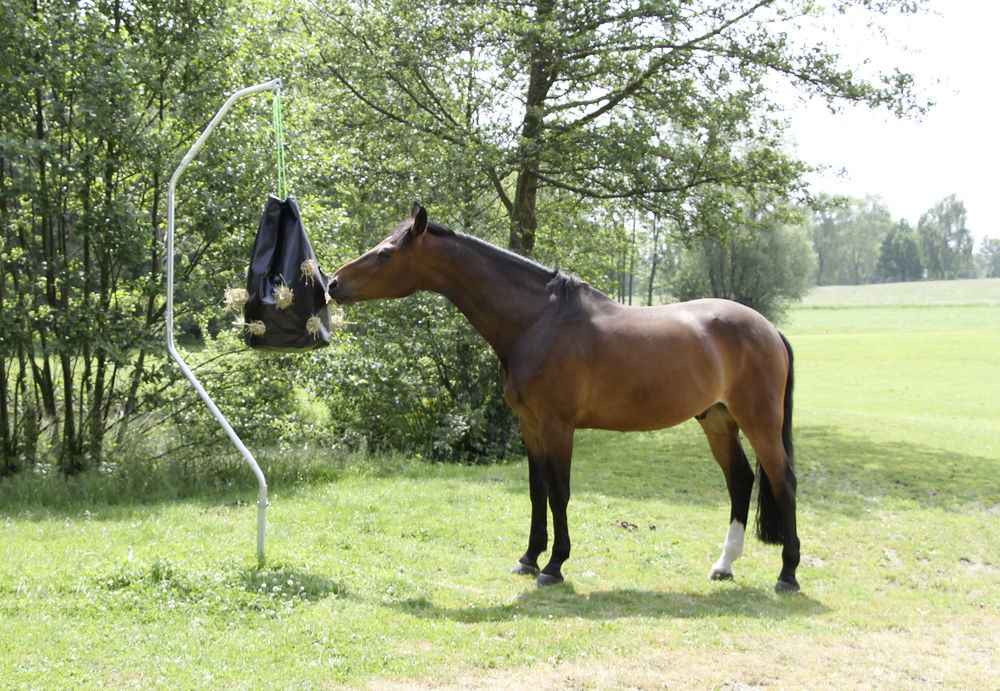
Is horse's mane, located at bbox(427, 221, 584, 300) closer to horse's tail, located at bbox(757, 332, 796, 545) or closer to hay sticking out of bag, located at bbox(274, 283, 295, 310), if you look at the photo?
hay sticking out of bag, located at bbox(274, 283, 295, 310)

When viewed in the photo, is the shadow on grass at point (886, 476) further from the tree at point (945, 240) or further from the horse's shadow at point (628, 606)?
the tree at point (945, 240)

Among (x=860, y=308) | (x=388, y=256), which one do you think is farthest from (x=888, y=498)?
(x=860, y=308)

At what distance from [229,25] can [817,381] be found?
24551 millimetres

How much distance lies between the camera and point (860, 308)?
227ft

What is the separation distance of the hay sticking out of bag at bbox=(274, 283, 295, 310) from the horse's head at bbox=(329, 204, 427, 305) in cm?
43

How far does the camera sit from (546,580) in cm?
600

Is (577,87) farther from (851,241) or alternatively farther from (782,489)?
(851,241)

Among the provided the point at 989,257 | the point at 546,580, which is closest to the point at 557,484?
the point at 546,580

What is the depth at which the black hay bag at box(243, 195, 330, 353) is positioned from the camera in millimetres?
5449

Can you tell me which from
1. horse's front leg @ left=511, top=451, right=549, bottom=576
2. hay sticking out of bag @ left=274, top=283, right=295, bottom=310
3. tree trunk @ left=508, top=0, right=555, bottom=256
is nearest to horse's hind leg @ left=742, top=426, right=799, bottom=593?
horse's front leg @ left=511, top=451, right=549, bottom=576

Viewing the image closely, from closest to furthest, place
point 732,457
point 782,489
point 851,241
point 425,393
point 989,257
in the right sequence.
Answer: point 782,489 → point 732,457 → point 425,393 → point 851,241 → point 989,257

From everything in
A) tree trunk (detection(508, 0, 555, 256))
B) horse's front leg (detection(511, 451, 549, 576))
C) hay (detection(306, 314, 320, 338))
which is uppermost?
tree trunk (detection(508, 0, 555, 256))

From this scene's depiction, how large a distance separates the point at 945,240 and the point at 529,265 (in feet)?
421

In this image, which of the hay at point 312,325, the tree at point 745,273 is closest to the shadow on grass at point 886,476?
the hay at point 312,325
